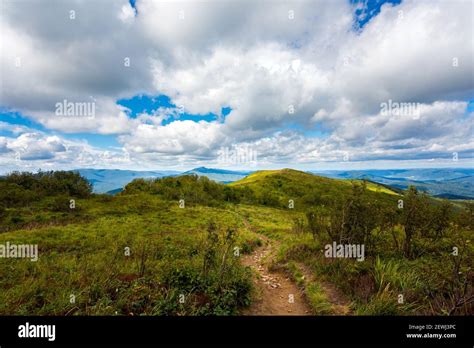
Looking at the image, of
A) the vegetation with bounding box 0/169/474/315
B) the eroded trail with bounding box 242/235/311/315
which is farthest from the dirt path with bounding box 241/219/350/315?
the vegetation with bounding box 0/169/474/315

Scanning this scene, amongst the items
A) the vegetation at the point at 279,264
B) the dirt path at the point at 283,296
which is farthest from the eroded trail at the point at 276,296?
the vegetation at the point at 279,264

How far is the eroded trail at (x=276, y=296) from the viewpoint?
20.4ft

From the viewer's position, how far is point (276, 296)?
23.6 feet

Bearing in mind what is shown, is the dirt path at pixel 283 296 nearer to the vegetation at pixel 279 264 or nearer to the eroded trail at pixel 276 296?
the eroded trail at pixel 276 296

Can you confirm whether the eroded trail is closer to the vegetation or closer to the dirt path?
the dirt path

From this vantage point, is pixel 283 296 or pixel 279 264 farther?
pixel 279 264

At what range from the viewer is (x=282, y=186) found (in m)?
83.6

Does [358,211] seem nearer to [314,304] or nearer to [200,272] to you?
[314,304]

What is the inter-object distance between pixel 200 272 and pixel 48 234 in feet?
44.4

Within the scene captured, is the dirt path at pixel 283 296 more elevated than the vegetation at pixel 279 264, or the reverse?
the vegetation at pixel 279 264

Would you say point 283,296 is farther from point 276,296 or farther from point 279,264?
point 279,264

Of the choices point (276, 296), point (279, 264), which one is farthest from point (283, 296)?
point (279, 264)
